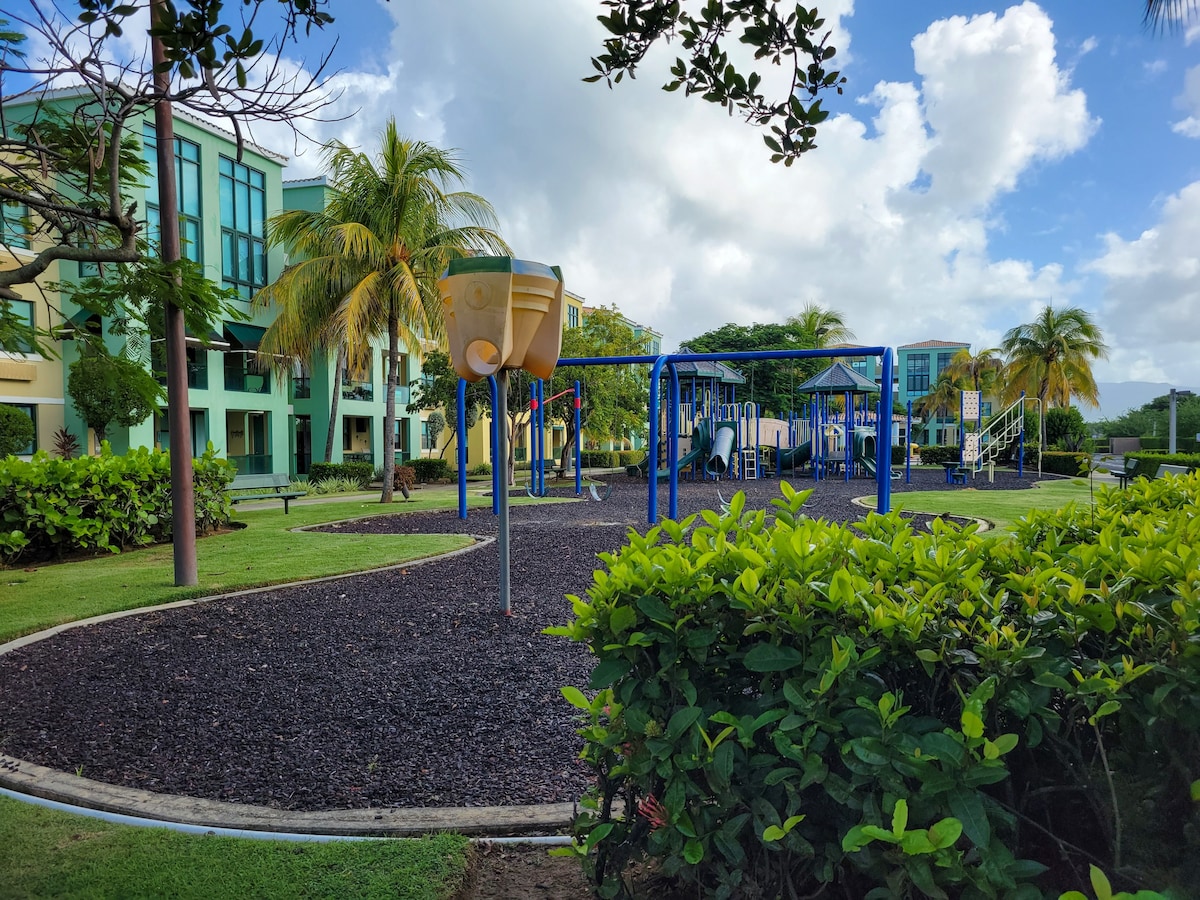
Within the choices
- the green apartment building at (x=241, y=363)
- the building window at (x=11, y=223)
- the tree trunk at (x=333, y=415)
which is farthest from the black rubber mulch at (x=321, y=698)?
the tree trunk at (x=333, y=415)

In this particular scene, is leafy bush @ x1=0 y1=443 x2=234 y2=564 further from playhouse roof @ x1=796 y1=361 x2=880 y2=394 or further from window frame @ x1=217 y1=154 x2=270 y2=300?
playhouse roof @ x1=796 y1=361 x2=880 y2=394

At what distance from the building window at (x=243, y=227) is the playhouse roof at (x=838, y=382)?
65.0ft

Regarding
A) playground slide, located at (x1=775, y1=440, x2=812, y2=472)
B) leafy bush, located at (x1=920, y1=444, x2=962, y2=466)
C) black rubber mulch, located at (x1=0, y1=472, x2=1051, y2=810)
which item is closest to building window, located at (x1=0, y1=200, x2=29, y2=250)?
black rubber mulch, located at (x1=0, y1=472, x2=1051, y2=810)

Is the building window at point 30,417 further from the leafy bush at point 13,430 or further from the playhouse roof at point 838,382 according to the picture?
the playhouse roof at point 838,382

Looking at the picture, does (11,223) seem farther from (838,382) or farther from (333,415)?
(838,382)

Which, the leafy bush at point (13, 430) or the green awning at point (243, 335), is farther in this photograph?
the green awning at point (243, 335)

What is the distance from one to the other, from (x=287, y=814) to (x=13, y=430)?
22.2 m

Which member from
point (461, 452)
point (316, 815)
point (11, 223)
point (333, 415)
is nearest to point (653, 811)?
point (316, 815)

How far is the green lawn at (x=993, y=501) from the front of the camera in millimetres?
15227

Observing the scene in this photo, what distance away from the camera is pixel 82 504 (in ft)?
33.3

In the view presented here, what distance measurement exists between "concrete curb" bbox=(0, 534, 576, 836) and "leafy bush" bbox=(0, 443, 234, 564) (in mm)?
7322

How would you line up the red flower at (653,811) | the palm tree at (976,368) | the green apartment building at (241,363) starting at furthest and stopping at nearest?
the palm tree at (976,368), the green apartment building at (241,363), the red flower at (653,811)

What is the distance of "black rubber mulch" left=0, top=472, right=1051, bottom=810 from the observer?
3.55 m

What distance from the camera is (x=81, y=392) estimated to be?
21156mm
